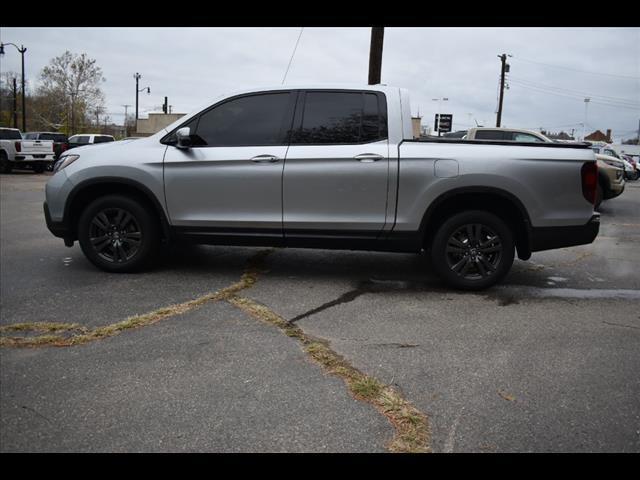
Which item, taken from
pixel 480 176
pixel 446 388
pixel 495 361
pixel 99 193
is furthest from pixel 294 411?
pixel 99 193

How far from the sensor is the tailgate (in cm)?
2202

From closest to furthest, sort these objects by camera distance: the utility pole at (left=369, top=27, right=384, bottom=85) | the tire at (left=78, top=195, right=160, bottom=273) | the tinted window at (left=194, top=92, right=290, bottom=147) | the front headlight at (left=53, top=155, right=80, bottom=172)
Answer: the tinted window at (left=194, top=92, right=290, bottom=147) < the tire at (left=78, top=195, right=160, bottom=273) < the front headlight at (left=53, top=155, right=80, bottom=172) < the utility pole at (left=369, top=27, right=384, bottom=85)

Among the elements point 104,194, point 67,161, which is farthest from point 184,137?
point 67,161

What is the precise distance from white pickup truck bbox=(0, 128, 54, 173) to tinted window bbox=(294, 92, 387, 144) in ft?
67.6

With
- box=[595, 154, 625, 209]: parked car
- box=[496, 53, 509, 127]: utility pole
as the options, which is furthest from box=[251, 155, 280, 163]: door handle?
box=[496, 53, 509, 127]: utility pole

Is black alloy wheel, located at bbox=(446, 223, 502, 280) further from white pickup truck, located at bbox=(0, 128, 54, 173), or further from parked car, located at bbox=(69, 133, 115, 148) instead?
parked car, located at bbox=(69, 133, 115, 148)

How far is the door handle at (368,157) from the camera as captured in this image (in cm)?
510

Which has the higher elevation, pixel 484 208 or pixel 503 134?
pixel 503 134

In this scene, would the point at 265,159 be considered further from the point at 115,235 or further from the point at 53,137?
the point at 53,137

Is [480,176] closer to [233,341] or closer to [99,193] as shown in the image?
[233,341]

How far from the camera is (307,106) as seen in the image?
5406 millimetres

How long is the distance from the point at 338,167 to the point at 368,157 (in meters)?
0.31

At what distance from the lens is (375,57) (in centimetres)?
1210
